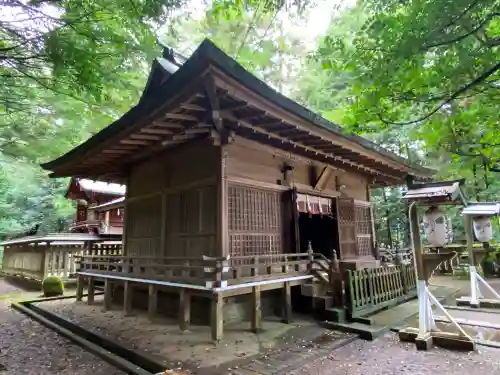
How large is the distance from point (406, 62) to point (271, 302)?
615 cm

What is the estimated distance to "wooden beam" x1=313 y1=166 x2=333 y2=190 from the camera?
30.3 ft

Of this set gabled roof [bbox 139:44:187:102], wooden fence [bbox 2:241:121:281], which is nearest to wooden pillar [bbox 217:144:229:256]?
gabled roof [bbox 139:44:187:102]

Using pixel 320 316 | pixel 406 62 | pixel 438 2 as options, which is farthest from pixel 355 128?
pixel 320 316

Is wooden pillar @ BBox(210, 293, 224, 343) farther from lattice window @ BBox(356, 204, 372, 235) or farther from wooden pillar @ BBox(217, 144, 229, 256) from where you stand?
lattice window @ BBox(356, 204, 372, 235)

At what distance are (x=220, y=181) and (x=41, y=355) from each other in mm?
4614

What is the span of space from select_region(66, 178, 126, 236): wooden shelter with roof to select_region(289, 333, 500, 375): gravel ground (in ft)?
54.1

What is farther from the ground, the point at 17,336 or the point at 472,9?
the point at 472,9

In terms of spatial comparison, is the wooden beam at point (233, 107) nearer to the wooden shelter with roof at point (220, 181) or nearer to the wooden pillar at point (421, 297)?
the wooden shelter with roof at point (220, 181)

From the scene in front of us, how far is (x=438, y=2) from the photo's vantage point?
2775 mm

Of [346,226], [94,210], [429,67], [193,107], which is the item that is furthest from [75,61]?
[94,210]

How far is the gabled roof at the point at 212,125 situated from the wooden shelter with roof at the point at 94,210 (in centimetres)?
969

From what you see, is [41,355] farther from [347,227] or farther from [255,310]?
[347,227]

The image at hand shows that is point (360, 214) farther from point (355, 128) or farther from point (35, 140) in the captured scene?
point (35, 140)

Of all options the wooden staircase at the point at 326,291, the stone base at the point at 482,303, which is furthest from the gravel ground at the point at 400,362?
the stone base at the point at 482,303
